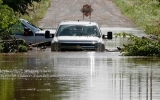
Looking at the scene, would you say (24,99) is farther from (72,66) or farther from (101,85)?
(72,66)

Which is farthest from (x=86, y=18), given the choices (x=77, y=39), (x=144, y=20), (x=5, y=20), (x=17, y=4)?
(x=5, y=20)

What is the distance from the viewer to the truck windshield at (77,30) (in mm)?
30703

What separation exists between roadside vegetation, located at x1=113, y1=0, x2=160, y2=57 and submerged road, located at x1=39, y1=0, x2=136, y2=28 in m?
0.94

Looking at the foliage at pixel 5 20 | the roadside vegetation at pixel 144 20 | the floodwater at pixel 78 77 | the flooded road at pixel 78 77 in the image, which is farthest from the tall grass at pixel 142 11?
the flooded road at pixel 78 77

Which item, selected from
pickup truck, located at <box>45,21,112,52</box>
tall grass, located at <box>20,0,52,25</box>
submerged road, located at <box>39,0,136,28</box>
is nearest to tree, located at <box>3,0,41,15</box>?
pickup truck, located at <box>45,21,112,52</box>

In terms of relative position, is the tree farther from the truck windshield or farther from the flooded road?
the flooded road

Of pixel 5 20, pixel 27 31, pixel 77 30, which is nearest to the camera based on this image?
pixel 5 20

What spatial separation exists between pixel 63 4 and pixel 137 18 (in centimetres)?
1731

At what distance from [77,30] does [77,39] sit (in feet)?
4.22

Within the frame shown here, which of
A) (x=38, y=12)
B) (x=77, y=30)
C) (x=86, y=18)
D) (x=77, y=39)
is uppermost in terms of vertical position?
(x=77, y=30)

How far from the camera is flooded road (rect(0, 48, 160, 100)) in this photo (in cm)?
1474

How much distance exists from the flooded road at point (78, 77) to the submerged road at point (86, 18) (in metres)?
42.8

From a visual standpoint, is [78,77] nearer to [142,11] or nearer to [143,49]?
[143,49]

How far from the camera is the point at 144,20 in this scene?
7294 centimetres
